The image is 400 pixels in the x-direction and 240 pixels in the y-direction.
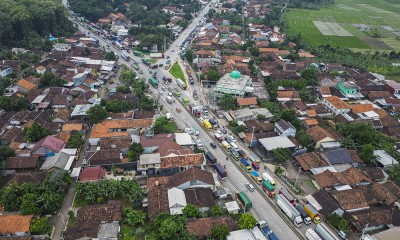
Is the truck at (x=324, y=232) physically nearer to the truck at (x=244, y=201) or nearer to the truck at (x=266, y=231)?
the truck at (x=266, y=231)

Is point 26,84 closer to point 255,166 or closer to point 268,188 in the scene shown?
point 255,166

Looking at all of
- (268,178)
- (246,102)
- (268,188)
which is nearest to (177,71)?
(246,102)

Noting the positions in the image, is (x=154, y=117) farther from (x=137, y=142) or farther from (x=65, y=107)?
(x=65, y=107)

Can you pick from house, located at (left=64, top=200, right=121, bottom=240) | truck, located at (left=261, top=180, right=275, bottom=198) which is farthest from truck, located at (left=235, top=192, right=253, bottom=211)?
house, located at (left=64, top=200, right=121, bottom=240)

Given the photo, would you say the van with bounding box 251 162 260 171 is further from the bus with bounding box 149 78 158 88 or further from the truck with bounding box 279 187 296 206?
the bus with bounding box 149 78 158 88

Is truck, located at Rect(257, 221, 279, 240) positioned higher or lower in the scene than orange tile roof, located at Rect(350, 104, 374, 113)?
lower

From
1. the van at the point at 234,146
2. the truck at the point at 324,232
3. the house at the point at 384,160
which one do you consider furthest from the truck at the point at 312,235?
the house at the point at 384,160

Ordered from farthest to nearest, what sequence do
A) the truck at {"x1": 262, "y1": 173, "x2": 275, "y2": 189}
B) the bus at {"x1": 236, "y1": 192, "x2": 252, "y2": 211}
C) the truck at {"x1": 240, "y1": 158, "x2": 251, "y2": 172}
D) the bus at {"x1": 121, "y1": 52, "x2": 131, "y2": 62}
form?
the bus at {"x1": 121, "y1": 52, "x2": 131, "y2": 62}, the truck at {"x1": 240, "y1": 158, "x2": 251, "y2": 172}, the truck at {"x1": 262, "y1": 173, "x2": 275, "y2": 189}, the bus at {"x1": 236, "y1": 192, "x2": 252, "y2": 211}
